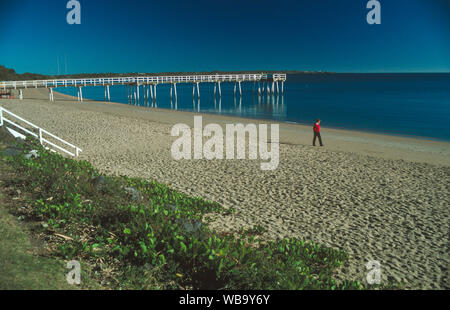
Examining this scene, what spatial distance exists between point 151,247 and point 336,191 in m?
6.33

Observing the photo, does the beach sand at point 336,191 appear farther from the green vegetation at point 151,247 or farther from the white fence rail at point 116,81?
the white fence rail at point 116,81

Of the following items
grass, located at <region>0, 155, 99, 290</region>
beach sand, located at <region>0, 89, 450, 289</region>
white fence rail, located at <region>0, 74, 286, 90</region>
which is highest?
white fence rail, located at <region>0, 74, 286, 90</region>

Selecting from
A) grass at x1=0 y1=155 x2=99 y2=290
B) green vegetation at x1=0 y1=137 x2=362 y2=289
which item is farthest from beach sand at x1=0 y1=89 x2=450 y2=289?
grass at x1=0 y1=155 x2=99 y2=290

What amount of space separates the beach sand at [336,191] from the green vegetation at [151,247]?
854mm

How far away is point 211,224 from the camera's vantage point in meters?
6.74

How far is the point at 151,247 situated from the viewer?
4.47 m

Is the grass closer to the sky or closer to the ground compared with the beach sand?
closer to the sky

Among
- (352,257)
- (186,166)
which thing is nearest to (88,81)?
(186,166)

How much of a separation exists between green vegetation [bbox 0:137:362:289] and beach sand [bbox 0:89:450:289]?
0.85 metres

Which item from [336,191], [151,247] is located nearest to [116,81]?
[336,191]

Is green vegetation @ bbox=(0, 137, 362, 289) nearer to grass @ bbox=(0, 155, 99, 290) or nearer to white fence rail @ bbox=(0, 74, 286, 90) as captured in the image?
grass @ bbox=(0, 155, 99, 290)

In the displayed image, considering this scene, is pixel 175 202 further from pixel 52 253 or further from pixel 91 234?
pixel 52 253

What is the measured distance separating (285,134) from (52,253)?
17.4 metres

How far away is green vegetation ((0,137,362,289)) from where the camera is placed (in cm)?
406
